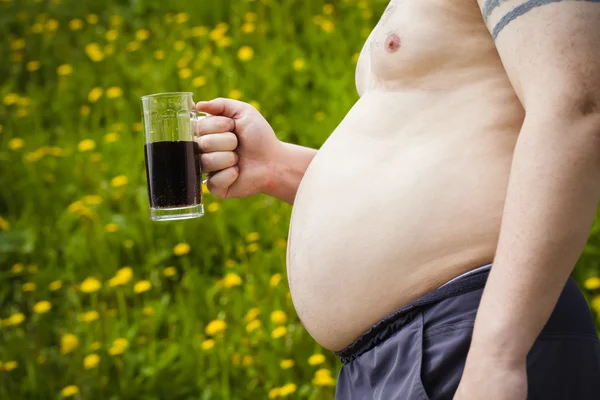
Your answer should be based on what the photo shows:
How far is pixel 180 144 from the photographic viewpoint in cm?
134

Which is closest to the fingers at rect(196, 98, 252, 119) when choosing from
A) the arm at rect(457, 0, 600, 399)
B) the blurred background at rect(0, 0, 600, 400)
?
the arm at rect(457, 0, 600, 399)

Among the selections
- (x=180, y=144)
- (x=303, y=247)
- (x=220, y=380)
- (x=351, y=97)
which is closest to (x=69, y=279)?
(x=220, y=380)

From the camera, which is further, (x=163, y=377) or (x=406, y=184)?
(x=163, y=377)

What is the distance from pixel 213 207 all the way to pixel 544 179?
2.42 metres

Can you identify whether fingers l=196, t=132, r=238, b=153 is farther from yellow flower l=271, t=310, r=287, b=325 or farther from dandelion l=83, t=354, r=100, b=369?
dandelion l=83, t=354, r=100, b=369

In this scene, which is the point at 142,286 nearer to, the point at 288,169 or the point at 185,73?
the point at 185,73

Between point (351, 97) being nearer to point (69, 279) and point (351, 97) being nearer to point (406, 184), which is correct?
point (69, 279)

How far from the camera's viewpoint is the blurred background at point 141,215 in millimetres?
2531

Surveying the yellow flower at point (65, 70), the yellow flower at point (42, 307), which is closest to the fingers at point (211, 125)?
the yellow flower at point (42, 307)

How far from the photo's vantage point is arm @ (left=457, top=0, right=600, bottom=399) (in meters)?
0.81

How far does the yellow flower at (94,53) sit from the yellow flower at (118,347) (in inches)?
86.8

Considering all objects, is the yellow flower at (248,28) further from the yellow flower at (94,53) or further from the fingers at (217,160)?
the fingers at (217,160)

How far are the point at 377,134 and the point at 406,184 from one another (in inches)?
4.0

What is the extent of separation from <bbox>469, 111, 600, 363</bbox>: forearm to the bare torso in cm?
14
